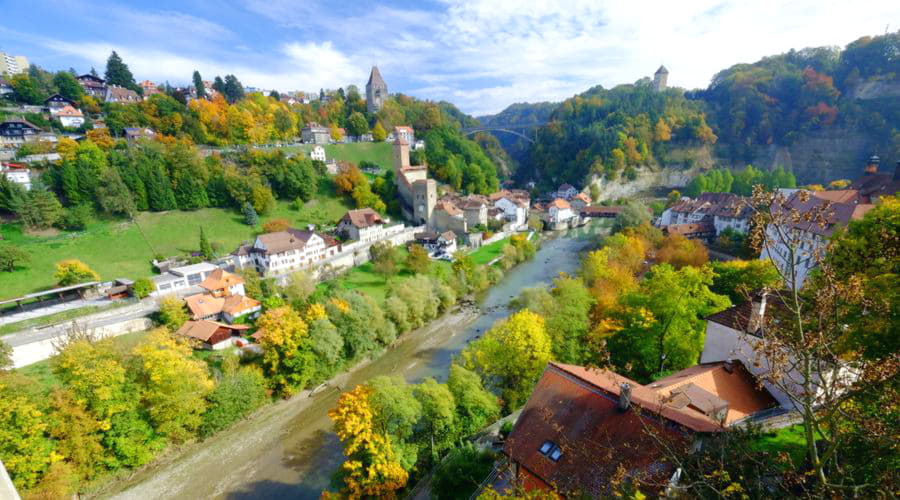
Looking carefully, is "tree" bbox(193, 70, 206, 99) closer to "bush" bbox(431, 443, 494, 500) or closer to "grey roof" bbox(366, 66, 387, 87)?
"grey roof" bbox(366, 66, 387, 87)

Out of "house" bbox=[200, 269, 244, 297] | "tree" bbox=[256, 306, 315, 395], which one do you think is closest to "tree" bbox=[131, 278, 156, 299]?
"house" bbox=[200, 269, 244, 297]

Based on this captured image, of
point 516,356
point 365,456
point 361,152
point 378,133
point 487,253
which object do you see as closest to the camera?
point 365,456

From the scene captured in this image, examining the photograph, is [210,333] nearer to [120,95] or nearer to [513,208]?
[513,208]

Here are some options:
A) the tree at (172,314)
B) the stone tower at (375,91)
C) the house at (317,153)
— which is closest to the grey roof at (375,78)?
the stone tower at (375,91)

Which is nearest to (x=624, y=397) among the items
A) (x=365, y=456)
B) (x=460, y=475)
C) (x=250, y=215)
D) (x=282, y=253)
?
(x=460, y=475)

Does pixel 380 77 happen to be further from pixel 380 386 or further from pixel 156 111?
pixel 380 386
